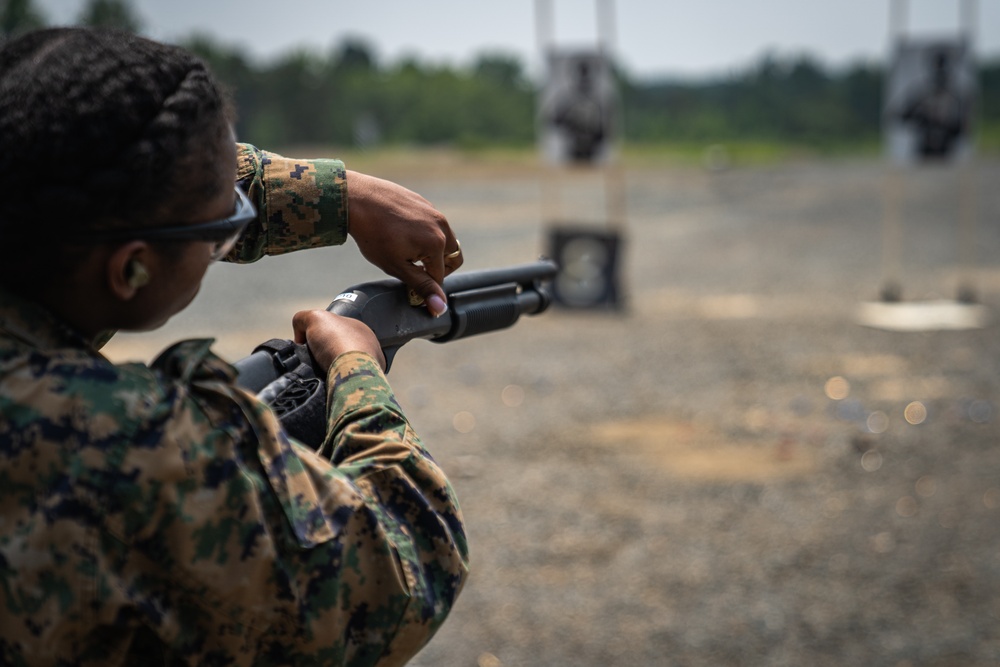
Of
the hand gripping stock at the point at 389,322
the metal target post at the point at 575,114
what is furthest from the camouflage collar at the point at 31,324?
the metal target post at the point at 575,114

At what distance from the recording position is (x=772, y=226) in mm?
17797

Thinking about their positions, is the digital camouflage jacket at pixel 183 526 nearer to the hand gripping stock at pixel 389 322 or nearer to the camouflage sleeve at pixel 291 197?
the hand gripping stock at pixel 389 322

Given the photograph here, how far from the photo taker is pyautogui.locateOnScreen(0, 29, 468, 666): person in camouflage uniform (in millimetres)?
892

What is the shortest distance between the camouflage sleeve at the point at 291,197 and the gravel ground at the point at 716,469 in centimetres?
267

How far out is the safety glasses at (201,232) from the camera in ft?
3.08

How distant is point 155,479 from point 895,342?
8245 millimetres

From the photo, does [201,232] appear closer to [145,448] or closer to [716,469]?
[145,448]

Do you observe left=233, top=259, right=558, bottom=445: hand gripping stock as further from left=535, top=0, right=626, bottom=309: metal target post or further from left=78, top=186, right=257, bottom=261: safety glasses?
left=535, top=0, right=626, bottom=309: metal target post

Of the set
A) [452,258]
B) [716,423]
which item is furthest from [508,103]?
[452,258]

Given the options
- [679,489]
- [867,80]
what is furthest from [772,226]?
[867,80]

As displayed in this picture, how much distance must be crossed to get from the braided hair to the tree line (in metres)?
31.1

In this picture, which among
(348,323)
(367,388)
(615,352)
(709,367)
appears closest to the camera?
A: (367,388)

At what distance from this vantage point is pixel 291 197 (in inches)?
57.2

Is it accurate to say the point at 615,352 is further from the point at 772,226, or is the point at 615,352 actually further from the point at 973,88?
the point at 772,226
